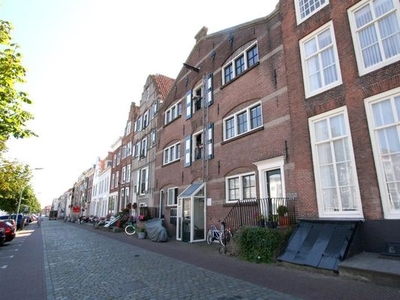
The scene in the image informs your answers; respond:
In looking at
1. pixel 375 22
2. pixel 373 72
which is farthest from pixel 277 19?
pixel 373 72

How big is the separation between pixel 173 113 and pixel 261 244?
1442 cm

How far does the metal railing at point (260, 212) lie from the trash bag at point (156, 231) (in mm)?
4391

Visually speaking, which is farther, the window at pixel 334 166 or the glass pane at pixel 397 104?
the window at pixel 334 166

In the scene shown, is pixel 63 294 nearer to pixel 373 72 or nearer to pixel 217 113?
pixel 373 72

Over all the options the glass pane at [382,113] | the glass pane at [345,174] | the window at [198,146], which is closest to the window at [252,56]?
the window at [198,146]

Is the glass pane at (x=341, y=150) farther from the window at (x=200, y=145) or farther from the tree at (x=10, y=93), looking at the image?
the tree at (x=10, y=93)

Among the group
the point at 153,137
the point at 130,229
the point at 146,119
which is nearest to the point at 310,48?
the point at 153,137

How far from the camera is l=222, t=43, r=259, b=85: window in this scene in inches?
543

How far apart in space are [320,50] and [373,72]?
240 cm

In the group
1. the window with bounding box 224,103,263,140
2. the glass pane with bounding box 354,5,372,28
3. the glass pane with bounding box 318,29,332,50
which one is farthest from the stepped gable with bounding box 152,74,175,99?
the glass pane with bounding box 354,5,372,28

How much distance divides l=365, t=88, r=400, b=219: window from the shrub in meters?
3.13

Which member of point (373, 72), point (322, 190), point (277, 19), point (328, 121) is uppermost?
point (277, 19)

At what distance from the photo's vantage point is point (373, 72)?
323 inches

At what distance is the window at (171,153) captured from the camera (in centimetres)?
1969
